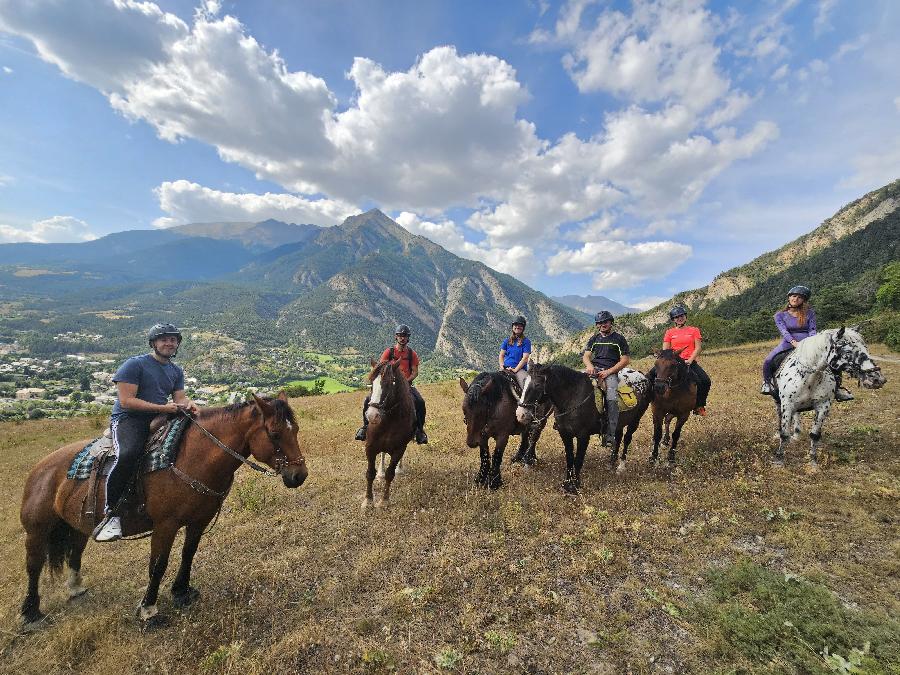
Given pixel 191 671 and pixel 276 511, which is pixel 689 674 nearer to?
pixel 191 671

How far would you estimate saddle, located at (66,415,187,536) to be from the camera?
16.2 ft

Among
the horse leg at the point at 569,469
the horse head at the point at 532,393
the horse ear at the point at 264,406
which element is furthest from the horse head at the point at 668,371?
the horse ear at the point at 264,406

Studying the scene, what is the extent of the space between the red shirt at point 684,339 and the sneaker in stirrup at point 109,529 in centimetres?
1150

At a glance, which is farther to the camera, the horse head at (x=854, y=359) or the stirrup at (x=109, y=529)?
the horse head at (x=854, y=359)

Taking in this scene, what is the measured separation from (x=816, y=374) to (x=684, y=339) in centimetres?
261

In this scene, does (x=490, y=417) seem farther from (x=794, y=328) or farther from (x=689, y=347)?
(x=794, y=328)

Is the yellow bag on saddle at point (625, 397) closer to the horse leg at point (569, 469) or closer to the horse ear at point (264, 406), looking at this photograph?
the horse leg at point (569, 469)

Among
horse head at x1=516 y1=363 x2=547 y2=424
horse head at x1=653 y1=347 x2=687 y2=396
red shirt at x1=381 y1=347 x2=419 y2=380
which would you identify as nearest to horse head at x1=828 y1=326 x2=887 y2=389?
horse head at x1=653 y1=347 x2=687 y2=396

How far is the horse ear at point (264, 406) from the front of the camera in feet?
16.6

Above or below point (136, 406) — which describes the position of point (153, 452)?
below

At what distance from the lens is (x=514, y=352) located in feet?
32.9

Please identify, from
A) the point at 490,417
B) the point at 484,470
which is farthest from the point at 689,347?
the point at 484,470

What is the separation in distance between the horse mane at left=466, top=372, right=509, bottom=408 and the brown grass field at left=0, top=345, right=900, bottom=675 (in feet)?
6.72

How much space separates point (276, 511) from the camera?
27.1 feet
